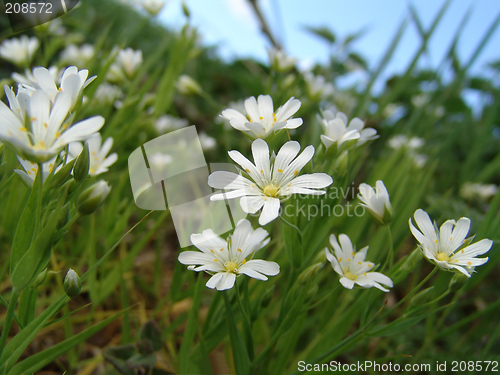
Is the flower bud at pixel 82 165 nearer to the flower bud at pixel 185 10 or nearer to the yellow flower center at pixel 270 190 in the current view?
the yellow flower center at pixel 270 190

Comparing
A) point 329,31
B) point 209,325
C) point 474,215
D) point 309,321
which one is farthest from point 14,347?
point 329,31

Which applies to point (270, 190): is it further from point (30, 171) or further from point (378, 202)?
point (30, 171)

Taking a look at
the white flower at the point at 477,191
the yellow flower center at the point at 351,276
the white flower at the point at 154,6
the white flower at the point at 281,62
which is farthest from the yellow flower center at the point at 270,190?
the white flower at the point at 477,191

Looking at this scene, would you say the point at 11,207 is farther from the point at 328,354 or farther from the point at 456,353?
the point at 456,353

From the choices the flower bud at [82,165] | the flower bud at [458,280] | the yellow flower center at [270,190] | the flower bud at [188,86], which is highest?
the flower bud at [82,165]

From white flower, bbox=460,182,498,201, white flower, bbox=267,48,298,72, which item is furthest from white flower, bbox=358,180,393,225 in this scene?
white flower, bbox=460,182,498,201

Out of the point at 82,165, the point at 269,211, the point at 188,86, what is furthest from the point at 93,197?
the point at 188,86
